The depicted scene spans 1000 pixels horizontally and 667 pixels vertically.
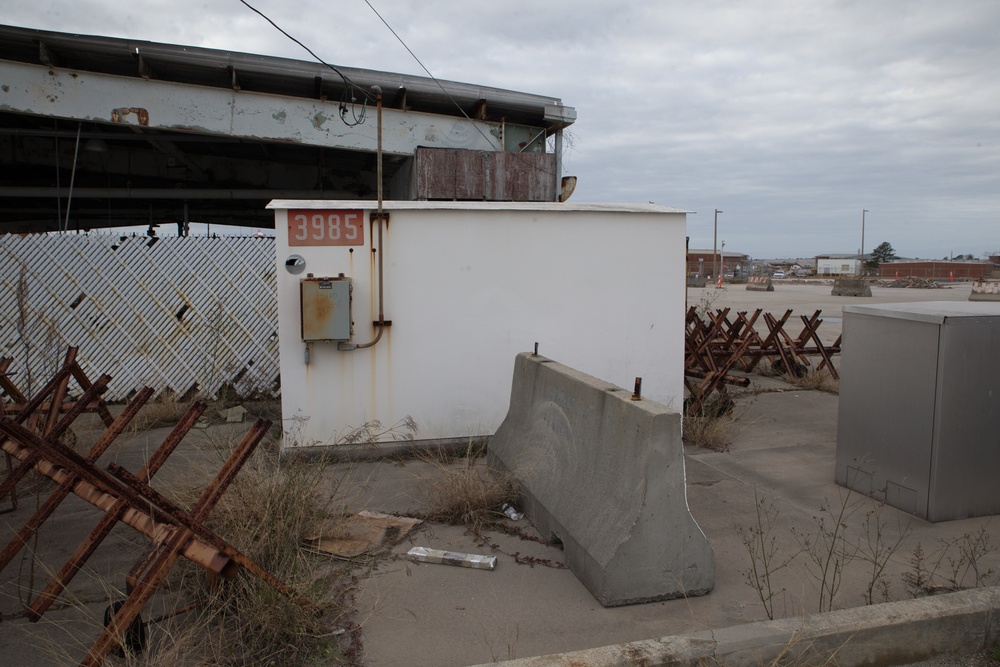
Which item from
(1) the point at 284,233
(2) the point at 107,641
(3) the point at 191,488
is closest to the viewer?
(2) the point at 107,641

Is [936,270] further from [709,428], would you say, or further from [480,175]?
[709,428]

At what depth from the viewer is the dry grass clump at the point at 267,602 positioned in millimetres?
3354

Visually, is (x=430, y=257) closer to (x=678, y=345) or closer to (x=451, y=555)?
(x=678, y=345)

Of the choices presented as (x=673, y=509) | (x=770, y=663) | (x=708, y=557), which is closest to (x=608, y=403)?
(x=673, y=509)

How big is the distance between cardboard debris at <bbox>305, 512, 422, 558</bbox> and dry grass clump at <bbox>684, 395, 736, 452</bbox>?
3.57 m

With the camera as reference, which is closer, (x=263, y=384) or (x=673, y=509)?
(x=673, y=509)

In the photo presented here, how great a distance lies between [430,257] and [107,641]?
4651mm

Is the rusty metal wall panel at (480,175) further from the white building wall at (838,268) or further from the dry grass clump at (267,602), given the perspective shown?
the white building wall at (838,268)

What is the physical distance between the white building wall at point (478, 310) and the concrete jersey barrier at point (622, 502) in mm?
2333

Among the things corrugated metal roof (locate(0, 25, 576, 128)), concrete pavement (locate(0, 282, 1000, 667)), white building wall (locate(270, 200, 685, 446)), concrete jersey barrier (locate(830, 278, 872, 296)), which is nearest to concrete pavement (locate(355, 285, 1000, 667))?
concrete pavement (locate(0, 282, 1000, 667))

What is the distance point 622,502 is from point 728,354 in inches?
273

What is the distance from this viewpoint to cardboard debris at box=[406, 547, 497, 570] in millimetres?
4469

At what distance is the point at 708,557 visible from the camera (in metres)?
4.11

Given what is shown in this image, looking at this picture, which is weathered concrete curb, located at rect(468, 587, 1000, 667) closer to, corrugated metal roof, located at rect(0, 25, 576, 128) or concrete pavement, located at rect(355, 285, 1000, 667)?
concrete pavement, located at rect(355, 285, 1000, 667)
